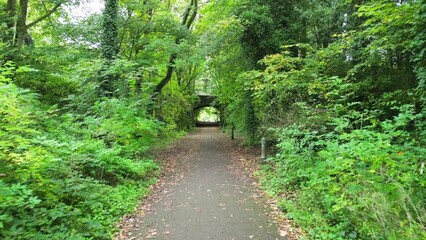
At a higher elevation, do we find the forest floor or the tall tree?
the tall tree

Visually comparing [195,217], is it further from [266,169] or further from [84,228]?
[266,169]

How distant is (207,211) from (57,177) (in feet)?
9.65

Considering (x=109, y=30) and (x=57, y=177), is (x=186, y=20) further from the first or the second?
(x=57, y=177)

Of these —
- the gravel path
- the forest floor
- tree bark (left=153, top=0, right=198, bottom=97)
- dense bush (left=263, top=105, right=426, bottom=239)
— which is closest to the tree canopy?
dense bush (left=263, top=105, right=426, bottom=239)

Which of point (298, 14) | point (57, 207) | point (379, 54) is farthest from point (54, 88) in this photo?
point (379, 54)

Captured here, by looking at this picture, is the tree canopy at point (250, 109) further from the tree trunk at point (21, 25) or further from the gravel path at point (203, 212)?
the gravel path at point (203, 212)

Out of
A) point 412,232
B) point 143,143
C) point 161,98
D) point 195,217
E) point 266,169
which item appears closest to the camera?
point 412,232

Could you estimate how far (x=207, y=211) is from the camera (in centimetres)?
534

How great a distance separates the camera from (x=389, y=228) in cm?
288

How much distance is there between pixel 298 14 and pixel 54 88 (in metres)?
11.2

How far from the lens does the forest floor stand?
439 cm

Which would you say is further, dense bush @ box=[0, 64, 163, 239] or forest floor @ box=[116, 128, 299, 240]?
forest floor @ box=[116, 128, 299, 240]

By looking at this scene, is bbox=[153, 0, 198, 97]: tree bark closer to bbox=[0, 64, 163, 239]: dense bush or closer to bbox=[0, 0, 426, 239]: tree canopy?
bbox=[0, 0, 426, 239]: tree canopy

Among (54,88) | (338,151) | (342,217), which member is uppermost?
(54,88)
